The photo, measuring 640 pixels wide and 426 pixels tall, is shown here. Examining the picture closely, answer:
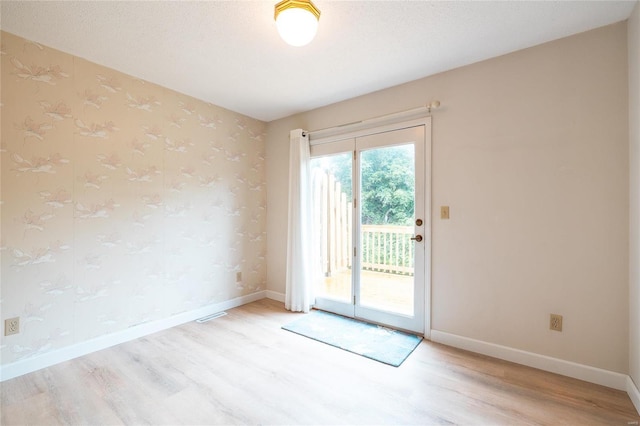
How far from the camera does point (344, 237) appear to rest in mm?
3195

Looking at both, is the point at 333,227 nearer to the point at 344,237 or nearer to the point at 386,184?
Result: the point at 344,237

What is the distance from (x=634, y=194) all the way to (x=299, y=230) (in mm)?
2776

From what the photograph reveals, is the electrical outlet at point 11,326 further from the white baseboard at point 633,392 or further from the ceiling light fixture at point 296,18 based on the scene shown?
the white baseboard at point 633,392

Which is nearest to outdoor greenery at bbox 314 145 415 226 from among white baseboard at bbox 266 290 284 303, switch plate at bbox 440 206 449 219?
switch plate at bbox 440 206 449 219

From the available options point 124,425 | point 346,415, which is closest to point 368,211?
point 346,415

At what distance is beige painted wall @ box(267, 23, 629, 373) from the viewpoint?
1867 millimetres

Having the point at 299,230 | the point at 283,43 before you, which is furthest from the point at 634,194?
the point at 299,230

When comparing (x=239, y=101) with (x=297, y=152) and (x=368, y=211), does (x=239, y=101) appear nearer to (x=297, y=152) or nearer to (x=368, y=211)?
(x=297, y=152)

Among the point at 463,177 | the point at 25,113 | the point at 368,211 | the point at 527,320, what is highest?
the point at 25,113

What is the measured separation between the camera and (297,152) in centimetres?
340

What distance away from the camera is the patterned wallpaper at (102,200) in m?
2.01

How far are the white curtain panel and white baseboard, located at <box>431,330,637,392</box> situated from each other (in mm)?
1487

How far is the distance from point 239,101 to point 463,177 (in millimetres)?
2515

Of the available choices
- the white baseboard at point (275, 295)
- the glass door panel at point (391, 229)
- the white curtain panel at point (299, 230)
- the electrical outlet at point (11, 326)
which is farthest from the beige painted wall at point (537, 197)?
the electrical outlet at point (11, 326)
